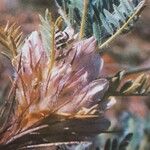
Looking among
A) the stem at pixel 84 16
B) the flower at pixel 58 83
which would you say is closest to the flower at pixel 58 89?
the flower at pixel 58 83

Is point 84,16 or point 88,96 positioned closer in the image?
point 88,96

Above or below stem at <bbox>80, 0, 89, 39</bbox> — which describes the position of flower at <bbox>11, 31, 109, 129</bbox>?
below

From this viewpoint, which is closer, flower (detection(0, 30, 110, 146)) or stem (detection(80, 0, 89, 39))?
flower (detection(0, 30, 110, 146))

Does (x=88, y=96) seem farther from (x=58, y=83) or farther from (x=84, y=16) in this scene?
(x=84, y=16)

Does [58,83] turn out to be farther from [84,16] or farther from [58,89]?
[84,16]

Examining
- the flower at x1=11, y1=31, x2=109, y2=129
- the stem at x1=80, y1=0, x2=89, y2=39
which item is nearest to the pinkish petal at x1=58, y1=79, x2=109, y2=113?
the flower at x1=11, y1=31, x2=109, y2=129

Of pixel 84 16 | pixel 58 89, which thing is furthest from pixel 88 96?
pixel 84 16

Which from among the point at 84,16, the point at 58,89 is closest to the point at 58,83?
the point at 58,89

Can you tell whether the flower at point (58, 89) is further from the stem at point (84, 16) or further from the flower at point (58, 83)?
the stem at point (84, 16)

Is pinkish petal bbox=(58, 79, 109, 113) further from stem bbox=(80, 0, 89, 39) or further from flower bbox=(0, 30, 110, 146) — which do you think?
stem bbox=(80, 0, 89, 39)

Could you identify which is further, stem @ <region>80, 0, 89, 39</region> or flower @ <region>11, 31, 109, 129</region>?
stem @ <region>80, 0, 89, 39</region>

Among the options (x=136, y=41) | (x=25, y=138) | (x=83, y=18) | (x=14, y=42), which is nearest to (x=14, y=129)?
(x=25, y=138)

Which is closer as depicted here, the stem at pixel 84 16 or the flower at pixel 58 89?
the flower at pixel 58 89

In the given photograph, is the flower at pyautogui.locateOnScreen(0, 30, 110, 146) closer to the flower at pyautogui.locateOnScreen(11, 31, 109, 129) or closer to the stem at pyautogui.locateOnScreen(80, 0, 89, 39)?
the flower at pyautogui.locateOnScreen(11, 31, 109, 129)
